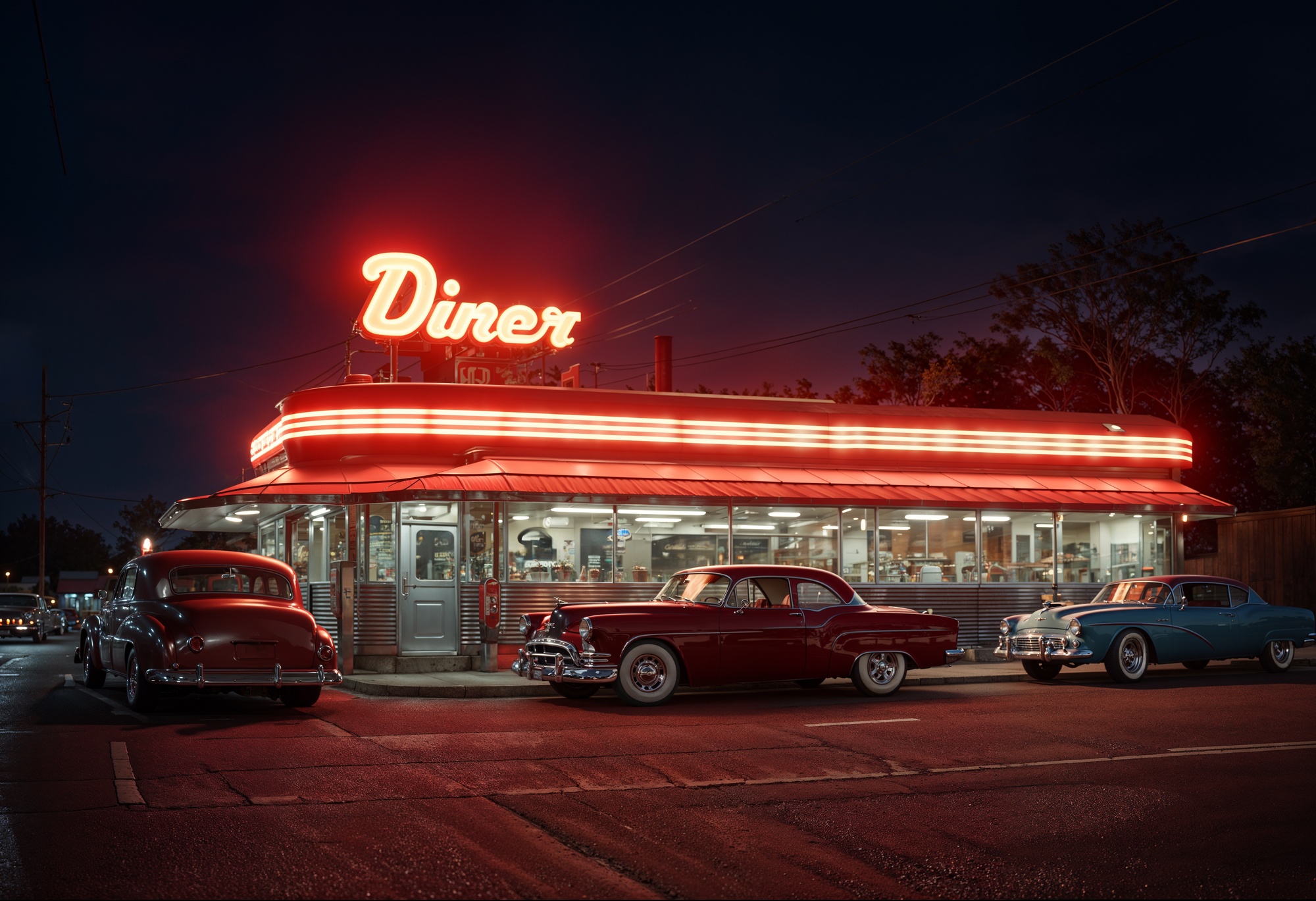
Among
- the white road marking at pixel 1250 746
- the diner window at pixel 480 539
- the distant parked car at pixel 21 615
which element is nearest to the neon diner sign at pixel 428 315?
the diner window at pixel 480 539

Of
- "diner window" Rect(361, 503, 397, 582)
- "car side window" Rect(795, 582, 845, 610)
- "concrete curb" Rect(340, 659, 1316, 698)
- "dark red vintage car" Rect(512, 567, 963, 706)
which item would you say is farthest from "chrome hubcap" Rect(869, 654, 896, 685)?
"diner window" Rect(361, 503, 397, 582)

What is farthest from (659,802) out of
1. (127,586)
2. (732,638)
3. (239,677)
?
(127,586)

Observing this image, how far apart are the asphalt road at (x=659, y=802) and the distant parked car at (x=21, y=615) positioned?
2489 centimetres

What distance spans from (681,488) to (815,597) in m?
5.98

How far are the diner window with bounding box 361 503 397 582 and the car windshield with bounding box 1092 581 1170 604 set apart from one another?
11246mm

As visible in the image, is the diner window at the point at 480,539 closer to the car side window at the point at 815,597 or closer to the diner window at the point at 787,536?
the diner window at the point at 787,536

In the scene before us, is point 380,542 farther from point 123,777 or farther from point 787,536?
point 123,777

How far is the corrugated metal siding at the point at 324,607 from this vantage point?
63.9 ft

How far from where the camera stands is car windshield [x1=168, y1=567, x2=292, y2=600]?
13617 millimetres

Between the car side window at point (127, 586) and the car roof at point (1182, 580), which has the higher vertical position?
the car side window at point (127, 586)

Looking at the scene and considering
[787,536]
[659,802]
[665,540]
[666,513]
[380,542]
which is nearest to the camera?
[659,802]

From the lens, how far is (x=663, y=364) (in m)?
27.5

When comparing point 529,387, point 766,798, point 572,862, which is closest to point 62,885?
point 572,862

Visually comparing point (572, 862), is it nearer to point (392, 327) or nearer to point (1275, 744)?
point (1275, 744)
